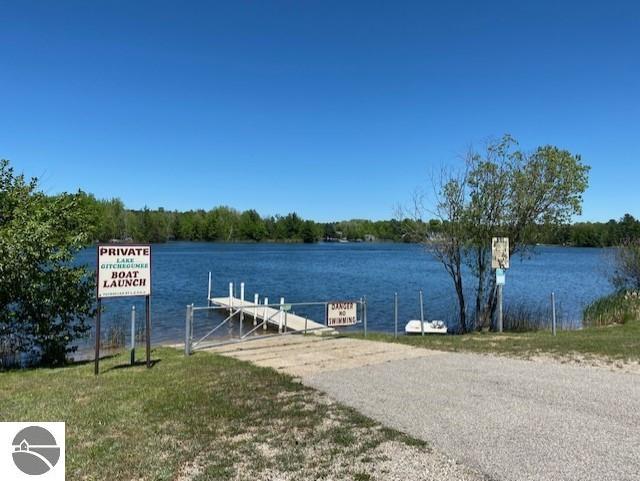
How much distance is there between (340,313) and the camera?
13383mm

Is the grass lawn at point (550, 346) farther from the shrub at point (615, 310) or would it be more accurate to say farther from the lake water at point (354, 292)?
the shrub at point (615, 310)


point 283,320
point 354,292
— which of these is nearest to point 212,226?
point 354,292

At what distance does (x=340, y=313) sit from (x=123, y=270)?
18.5 ft

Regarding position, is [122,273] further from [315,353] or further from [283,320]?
[283,320]

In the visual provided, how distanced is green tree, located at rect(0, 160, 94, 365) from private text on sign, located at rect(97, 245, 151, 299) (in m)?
3.68

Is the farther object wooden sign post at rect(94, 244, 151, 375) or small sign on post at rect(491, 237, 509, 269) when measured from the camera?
small sign on post at rect(491, 237, 509, 269)

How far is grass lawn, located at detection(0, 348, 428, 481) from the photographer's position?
4664 mm

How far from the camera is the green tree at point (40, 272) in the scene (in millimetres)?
12180

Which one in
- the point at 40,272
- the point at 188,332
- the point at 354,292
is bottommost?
the point at 354,292

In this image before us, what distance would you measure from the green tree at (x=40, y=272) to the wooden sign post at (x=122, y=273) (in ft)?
11.6

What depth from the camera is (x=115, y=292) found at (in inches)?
384

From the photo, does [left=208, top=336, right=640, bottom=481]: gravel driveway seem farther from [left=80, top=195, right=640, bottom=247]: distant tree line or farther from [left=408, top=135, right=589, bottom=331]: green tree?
[left=80, top=195, right=640, bottom=247]: distant tree line

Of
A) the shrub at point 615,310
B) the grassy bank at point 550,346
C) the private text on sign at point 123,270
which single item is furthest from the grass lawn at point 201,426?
the shrub at point 615,310

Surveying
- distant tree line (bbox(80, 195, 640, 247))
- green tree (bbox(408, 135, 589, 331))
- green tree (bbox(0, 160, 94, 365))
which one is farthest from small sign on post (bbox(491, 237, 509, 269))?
distant tree line (bbox(80, 195, 640, 247))
